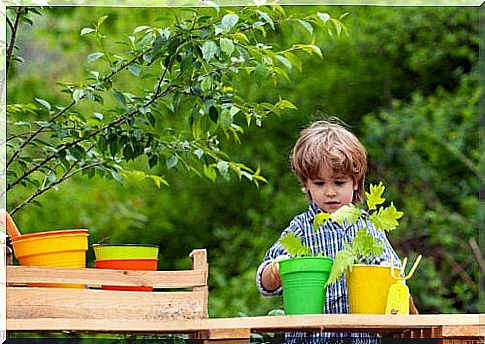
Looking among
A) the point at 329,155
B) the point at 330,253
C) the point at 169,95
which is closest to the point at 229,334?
the point at 330,253

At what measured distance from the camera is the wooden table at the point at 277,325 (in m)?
1.92

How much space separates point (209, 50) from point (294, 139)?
10.6ft

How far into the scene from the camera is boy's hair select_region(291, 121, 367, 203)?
2.44 m

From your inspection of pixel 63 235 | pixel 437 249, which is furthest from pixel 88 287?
pixel 437 249

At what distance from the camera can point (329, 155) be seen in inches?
96.1

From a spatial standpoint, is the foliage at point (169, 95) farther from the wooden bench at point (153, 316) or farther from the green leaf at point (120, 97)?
the wooden bench at point (153, 316)

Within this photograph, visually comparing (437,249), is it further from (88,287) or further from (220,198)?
(88,287)

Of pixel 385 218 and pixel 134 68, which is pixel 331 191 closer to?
pixel 385 218

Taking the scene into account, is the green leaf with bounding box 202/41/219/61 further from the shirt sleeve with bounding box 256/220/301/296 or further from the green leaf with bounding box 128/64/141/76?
the shirt sleeve with bounding box 256/220/301/296

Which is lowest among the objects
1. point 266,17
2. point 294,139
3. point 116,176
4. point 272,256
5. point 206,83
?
point 272,256

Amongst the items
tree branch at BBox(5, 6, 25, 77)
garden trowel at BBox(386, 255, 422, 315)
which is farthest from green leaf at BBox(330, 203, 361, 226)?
tree branch at BBox(5, 6, 25, 77)

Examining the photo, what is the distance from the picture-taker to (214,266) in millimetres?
5539

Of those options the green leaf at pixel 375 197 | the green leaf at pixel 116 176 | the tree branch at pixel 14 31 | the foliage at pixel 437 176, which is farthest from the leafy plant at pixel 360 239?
the foliage at pixel 437 176

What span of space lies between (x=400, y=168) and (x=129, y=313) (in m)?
3.43
